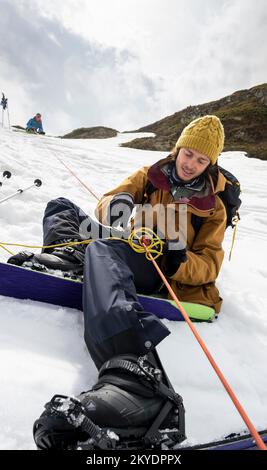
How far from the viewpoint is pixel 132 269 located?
2170 mm

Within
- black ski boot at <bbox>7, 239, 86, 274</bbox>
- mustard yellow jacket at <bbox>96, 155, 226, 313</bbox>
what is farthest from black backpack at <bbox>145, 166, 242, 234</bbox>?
black ski boot at <bbox>7, 239, 86, 274</bbox>

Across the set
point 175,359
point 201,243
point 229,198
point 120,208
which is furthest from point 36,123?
point 175,359

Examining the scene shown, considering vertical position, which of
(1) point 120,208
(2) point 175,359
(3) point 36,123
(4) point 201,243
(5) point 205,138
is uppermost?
(3) point 36,123

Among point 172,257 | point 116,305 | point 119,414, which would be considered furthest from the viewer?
point 172,257

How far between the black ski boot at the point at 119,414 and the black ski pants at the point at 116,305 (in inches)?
3.7

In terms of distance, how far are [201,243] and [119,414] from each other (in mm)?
1512

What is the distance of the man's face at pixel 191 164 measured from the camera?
96.5 inches

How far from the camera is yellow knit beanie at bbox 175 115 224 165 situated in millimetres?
2479

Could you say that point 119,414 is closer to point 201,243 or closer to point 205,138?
point 201,243

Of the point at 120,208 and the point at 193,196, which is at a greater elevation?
the point at 193,196

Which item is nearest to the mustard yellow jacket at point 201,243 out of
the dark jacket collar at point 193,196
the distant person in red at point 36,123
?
the dark jacket collar at point 193,196

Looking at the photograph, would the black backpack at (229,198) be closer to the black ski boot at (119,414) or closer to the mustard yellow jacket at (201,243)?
the mustard yellow jacket at (201,243)

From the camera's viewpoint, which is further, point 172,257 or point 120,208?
point 120,208
